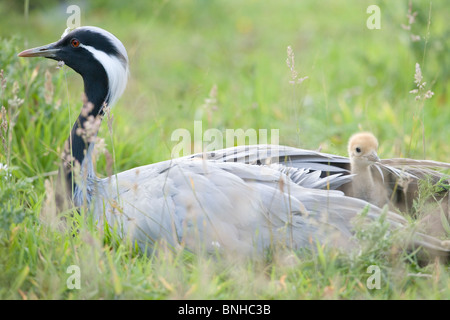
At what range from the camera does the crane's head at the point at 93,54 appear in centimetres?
379

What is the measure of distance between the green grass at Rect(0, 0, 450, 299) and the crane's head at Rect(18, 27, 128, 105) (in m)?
0.26

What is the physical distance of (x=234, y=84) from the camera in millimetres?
6898

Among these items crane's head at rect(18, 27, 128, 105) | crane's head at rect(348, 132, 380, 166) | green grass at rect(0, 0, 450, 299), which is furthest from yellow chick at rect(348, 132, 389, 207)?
crane's head at rect(18, 27, 128, 105)

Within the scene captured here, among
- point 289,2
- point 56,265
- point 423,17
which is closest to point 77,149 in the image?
point 56,265

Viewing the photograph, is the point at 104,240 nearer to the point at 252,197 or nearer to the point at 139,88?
the point at 252,197

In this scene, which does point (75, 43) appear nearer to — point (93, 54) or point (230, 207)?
point (93, 54)

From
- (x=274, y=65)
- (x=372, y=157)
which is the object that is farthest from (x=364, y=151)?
(x=274, y=65)

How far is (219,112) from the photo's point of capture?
6.11m

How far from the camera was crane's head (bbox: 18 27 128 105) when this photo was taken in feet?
12.4

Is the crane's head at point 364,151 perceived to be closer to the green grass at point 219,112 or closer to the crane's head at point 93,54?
the green grass at point 219,112

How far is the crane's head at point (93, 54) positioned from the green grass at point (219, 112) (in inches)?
10.2

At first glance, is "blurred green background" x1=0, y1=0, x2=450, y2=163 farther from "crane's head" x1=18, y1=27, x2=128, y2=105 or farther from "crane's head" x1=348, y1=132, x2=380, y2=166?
"crane's head" x1=348, y1=132, x2=380, y2=166

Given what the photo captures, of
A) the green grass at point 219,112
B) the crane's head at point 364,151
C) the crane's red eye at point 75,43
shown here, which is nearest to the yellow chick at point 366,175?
the crane's head at point 364,151

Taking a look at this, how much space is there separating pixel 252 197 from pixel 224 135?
7.53 ft
